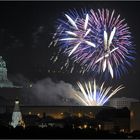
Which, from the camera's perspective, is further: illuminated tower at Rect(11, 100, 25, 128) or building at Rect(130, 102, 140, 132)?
illuminated tower at Rect(11, 100, 25, 128)

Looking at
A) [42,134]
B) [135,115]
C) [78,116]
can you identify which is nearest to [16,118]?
[78,116]

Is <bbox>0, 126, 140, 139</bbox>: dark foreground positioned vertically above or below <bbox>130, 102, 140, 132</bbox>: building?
below

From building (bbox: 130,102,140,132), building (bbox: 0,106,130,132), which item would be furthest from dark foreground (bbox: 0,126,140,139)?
building (bbox: 0,106,130,132)

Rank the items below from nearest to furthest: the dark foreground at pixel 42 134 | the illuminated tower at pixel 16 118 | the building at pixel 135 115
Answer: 1. the dark foreground at pixel 42 134
2. the building at pixel 135 115
3. the illuminated tower at pixel 16 118

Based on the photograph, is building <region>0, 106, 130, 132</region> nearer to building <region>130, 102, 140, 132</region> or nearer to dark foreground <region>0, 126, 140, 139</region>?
building <region>130, 102, 140, 132</region>

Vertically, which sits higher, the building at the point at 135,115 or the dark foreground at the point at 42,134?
the building at the point at 135,115

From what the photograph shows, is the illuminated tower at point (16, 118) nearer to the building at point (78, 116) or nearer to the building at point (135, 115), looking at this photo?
the building at point (78, 116)

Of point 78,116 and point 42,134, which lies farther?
point 78,116

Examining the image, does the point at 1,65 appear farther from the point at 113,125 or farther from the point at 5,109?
the point at 113,125

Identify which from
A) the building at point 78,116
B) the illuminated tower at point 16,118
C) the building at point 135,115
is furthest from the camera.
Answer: the illuminated tower at point 16,118

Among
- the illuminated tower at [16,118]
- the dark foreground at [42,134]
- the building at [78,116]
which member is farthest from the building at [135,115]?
the illuminated tower at [16,118]

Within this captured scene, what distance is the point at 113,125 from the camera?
94250 mm

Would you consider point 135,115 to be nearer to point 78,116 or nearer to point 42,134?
point 42,134
